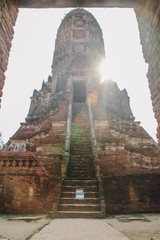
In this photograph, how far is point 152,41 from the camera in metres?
2.83

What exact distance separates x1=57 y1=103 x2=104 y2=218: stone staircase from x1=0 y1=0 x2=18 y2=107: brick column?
4073mm

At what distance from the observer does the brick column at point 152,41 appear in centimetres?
261

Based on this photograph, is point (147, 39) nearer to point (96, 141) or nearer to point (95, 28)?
point (96, 141)

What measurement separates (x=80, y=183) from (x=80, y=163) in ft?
5.13

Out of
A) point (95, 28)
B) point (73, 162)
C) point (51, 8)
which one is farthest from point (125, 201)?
point (95, 28)

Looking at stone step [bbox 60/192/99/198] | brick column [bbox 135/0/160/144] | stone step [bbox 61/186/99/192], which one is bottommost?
stone step [bbox 60/192/99/198]

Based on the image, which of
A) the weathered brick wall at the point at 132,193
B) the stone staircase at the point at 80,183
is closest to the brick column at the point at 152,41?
the stone staircase at the point at 80,183

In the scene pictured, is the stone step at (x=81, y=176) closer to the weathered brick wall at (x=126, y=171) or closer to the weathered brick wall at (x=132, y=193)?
the weathered brick wall at (x=126, y=171)

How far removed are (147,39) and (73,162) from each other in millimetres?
6014

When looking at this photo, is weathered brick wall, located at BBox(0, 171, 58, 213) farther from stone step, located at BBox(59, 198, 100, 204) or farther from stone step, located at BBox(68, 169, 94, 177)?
stone step, located at BBox(68, 169, 94, 177)

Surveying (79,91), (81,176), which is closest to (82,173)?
(81,176)

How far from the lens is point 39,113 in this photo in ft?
54.7

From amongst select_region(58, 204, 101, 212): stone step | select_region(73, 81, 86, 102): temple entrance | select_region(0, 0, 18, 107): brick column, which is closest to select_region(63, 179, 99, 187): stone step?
select_region(58, 204, 101, 212): stone step

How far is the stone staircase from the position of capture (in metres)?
4.91
